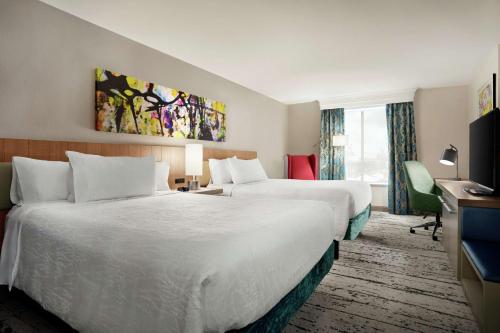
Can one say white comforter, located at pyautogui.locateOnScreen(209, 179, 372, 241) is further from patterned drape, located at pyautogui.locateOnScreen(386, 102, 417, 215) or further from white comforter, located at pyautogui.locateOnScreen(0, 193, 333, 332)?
patterned drape, located at pyautogui.locateOnScreen(386, 102, 417, 215)

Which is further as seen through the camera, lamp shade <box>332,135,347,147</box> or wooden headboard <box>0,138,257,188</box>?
lamp shade <box>332,135,347,147</box>

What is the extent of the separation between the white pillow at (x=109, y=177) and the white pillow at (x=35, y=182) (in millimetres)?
188

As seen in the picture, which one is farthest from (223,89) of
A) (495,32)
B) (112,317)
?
(112,317)

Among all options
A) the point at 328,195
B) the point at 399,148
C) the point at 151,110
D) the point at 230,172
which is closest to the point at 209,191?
the point at 230,172

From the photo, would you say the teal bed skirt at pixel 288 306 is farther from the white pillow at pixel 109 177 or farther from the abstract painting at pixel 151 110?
the abstract painting at pixel 151 110

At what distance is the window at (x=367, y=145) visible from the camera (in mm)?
6258

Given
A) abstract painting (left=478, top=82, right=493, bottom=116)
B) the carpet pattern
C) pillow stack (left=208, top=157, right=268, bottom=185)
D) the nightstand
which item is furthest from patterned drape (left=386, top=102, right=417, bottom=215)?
the nightstand

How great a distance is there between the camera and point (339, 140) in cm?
608

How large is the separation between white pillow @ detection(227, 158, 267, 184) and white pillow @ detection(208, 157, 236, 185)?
0.10 meters

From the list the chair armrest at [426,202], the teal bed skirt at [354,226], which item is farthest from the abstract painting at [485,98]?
the teal bed skirt at [354,226]

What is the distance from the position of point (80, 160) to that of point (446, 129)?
605 centimetres

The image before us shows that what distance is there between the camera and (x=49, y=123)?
2664mm

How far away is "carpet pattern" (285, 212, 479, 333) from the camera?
186 centimetres

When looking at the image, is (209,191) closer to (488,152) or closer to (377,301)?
(377,301)
